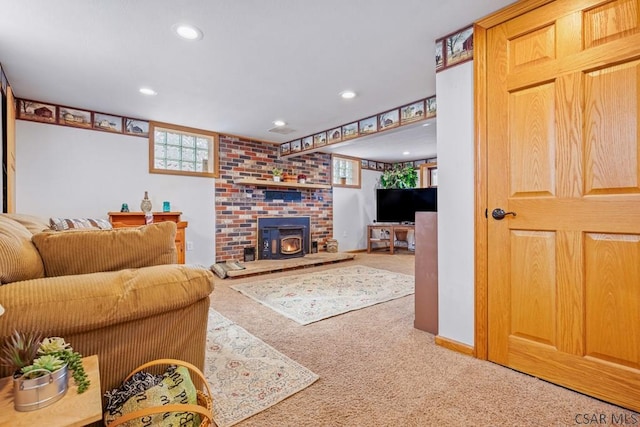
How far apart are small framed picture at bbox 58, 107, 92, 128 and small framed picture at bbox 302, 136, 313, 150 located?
2.96m

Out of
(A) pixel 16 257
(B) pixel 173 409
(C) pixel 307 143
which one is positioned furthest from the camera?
(C) pixel 307 143

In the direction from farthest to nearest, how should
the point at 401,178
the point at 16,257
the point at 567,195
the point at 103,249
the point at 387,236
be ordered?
the point at 387,236
the point at 401,178
the point at 567,195
the point at 103,249
the point at 16,257

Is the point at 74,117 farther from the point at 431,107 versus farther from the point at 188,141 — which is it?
the point at 431,107

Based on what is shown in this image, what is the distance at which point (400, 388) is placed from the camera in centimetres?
159

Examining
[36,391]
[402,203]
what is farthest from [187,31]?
[402,203]

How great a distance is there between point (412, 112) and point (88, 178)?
4.08 meters

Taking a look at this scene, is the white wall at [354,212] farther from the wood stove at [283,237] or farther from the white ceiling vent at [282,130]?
the white ceiling vent at [282,130]

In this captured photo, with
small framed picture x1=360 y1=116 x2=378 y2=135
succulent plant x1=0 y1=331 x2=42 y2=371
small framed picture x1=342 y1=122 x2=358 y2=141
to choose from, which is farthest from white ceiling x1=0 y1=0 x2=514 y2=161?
succulent plant x1=0 y1=331 x2=42 y2=371

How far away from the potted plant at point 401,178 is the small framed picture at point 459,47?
4.94 metres

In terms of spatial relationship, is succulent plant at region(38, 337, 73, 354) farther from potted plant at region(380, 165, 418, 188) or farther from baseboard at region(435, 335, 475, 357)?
potted plant at region(380, 165, 418, 188)

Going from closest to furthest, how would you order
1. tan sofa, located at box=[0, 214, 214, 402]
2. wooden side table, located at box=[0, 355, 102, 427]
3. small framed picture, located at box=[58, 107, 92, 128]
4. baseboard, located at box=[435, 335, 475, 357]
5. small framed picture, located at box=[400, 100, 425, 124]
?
1. wooden side table, located at box=[0, 355, 102, 427]
2. tan sofa, located at box=[0, 214, 214, 402]
3. baseboard, located at box=[435, 335, 475, 357]
4. small framed picture, located at box=[400, 100, 425, 124]
5. small framed picture, located at box=[58, 107, 92, 128]

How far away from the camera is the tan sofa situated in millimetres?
943

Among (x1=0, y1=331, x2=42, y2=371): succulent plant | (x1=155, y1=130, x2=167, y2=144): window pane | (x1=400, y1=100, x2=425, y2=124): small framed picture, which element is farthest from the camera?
(x1=155, y1=130, x2=167, y2=144): window pane

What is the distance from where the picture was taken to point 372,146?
571 centimetres
